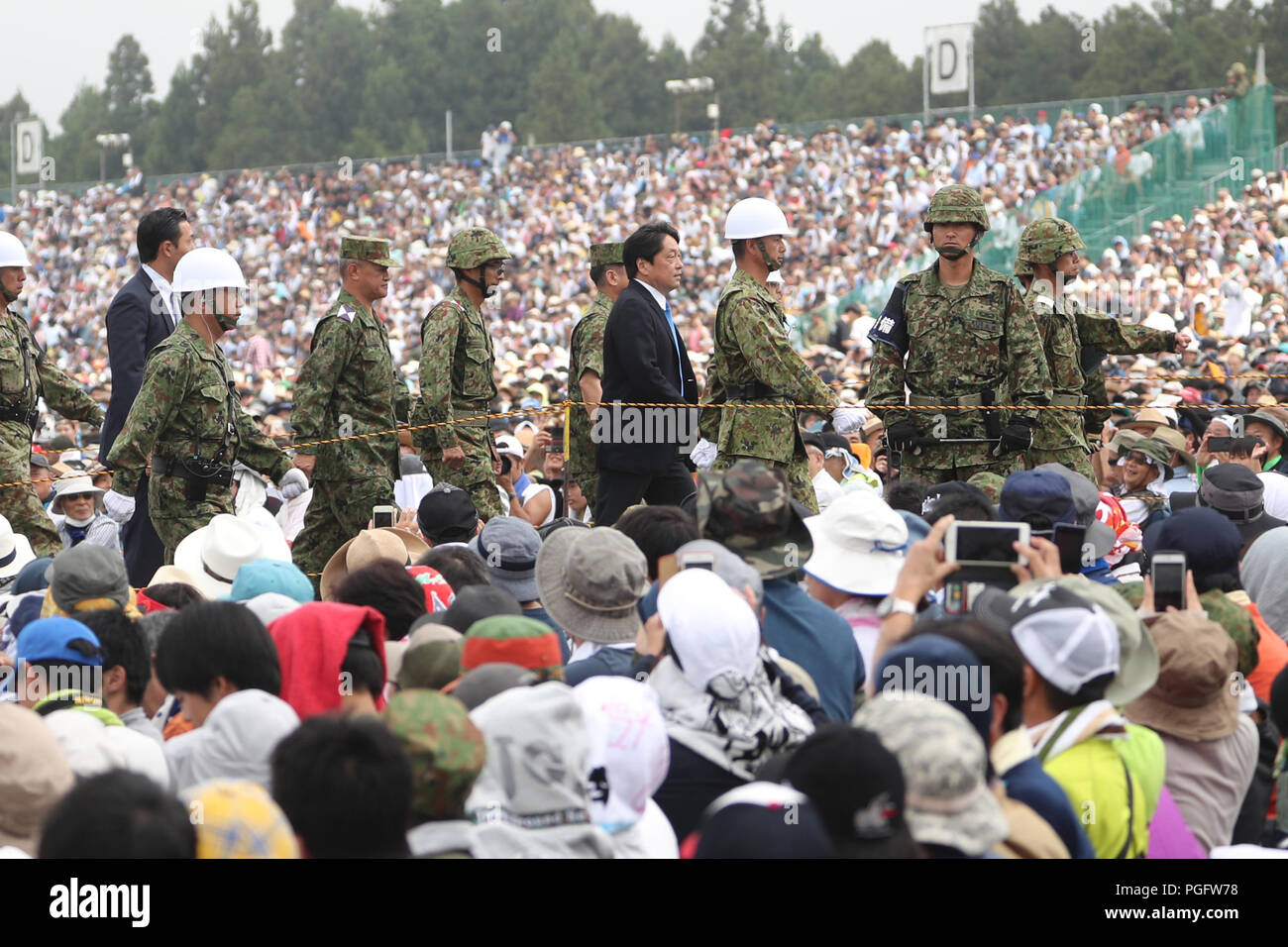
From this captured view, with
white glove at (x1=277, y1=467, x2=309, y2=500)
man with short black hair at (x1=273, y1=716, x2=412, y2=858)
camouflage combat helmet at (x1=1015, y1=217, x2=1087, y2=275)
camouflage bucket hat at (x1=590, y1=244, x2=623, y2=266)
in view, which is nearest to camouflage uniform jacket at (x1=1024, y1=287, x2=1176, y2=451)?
camouflage combat helmet at (x1=1015, y1=217, x2=1087, y2=275)

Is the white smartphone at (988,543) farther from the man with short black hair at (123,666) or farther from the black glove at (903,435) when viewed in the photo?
the black glove at (903,435)

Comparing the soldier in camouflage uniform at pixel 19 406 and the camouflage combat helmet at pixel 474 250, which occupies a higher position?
the camouflage combat helmet at pixel 474 250

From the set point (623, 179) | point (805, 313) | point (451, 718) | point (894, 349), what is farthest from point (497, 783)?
point (623, 179)

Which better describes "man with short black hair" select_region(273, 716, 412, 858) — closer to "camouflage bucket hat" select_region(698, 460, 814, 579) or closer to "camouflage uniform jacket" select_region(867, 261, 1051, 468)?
"camouflage bucket hat" select_region(698, 460, 814, 579)

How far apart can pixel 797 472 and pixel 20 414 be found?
4.02m

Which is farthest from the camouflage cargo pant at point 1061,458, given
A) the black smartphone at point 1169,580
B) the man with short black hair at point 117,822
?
the man with short black hair at point 117,822

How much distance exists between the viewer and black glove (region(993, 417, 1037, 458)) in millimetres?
8109

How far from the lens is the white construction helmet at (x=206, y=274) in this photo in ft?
25.3

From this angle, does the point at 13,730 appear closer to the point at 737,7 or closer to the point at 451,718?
the point at 451,718

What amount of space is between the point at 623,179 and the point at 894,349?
3283 cm

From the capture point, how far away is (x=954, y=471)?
8.27m

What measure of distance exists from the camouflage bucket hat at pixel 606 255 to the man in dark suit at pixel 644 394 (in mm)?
1530
